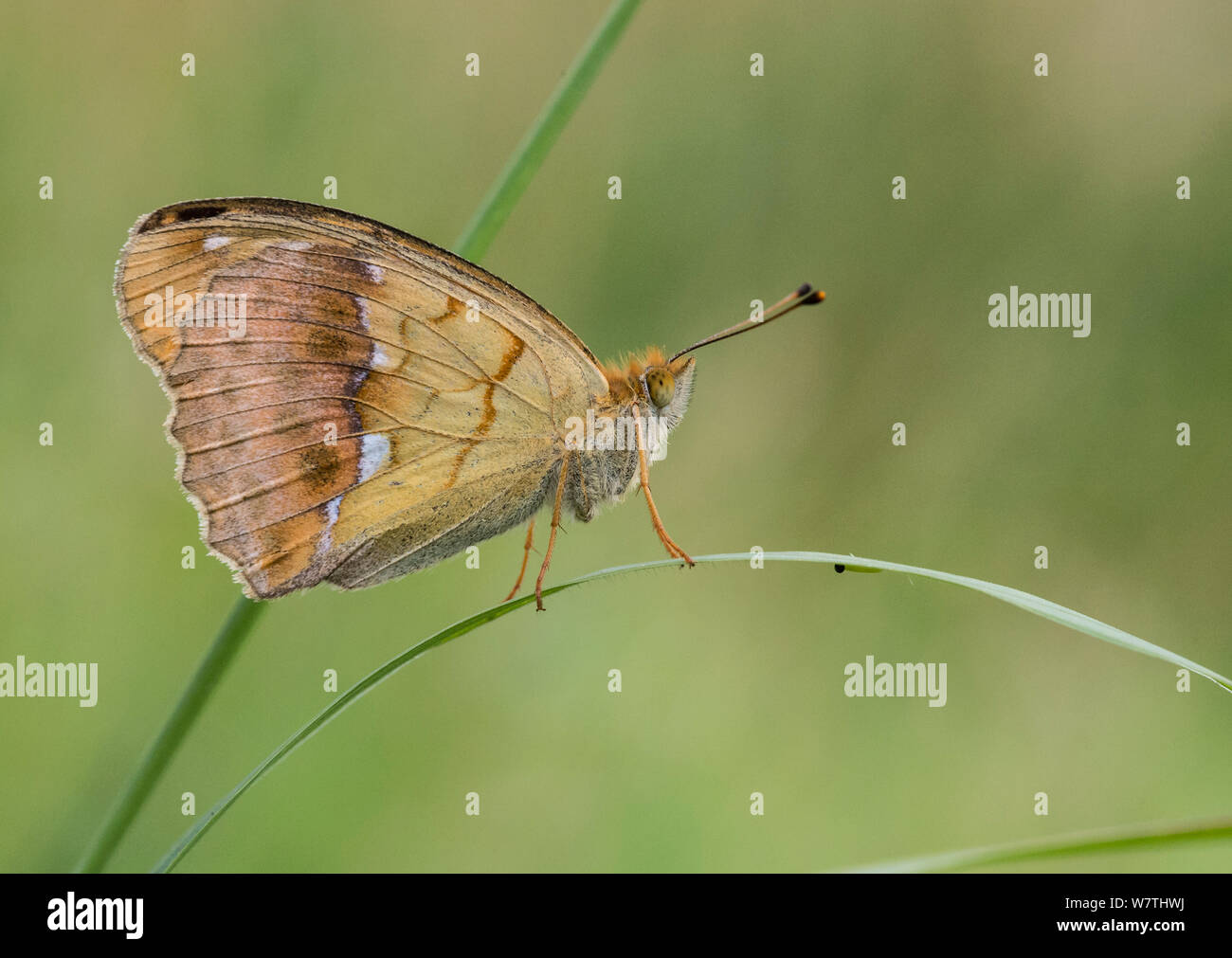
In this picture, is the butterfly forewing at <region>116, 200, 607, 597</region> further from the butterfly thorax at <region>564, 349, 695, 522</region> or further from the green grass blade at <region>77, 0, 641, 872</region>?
the green grass blade at <region>77, 0, 641, 872</region>

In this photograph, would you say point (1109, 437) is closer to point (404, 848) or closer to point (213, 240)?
point (404, 848)

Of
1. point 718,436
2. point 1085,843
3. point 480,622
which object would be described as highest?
point 718,436

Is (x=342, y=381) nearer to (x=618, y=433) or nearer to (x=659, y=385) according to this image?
(x=618, y=433)

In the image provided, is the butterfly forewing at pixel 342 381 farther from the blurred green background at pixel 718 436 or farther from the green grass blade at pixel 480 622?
the blurred green background at pixel 718 436

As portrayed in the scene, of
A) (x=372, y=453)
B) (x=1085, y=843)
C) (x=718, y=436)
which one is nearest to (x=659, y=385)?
(x=372, y=453)

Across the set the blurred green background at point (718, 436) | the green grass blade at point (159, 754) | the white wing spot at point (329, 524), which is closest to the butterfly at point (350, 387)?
the white wing spot at point (329, 524)

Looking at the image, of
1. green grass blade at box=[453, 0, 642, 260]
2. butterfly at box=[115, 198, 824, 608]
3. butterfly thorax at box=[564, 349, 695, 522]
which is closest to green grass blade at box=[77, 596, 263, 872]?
butterfly at box=[115, 198, 824, 608]

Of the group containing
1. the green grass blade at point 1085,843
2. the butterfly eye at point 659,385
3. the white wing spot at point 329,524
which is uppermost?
the butterfly eye at point 659,385
